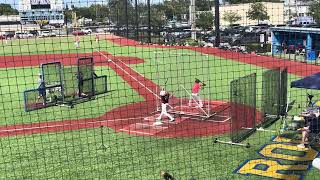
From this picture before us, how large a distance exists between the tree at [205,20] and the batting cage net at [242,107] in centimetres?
3342

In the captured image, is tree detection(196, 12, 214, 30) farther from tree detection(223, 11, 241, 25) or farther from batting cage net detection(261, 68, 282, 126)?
batting cage net detection(261, 68, 282, 126)

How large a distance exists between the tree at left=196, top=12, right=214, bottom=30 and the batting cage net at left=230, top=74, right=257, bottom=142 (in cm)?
3342

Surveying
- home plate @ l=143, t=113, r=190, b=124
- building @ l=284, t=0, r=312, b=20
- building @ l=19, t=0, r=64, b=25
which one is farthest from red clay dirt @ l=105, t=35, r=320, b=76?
home plate @ l=143, t=113, r=190, b=124

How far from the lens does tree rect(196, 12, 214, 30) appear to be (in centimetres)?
4440

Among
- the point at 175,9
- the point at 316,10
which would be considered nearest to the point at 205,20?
the point at 175,9

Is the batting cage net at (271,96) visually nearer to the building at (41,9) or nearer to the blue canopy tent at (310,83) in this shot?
the blue canopy tent at (310,83)

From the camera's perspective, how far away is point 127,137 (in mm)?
11516

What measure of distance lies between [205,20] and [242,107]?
35.0m

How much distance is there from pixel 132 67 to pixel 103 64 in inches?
126

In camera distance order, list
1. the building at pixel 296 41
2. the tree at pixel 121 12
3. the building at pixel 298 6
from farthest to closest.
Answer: the tree at pixel 121 12
the building at pixel 298 6
the building at pixel 296 41

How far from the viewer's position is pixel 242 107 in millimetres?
10891

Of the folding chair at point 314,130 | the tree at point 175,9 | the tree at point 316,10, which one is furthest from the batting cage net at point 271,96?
the tree at point 175,9

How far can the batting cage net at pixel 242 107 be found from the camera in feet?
34.3

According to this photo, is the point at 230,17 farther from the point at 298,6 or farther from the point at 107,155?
the point at 107,155
